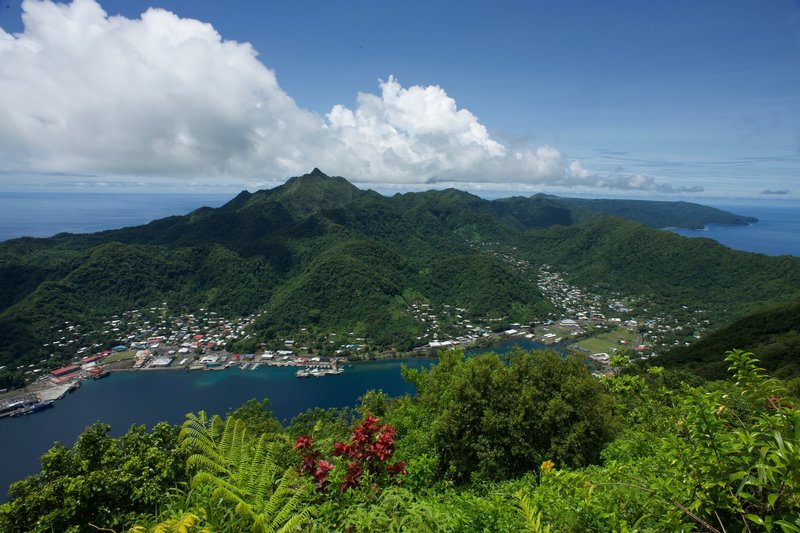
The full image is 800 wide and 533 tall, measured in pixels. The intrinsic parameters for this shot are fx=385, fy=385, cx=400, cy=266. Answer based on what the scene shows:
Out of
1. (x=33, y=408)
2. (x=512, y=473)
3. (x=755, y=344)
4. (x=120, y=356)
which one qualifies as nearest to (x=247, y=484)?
(x=512, y=473)

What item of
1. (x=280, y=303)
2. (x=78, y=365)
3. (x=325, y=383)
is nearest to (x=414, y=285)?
(x=280, y=303)

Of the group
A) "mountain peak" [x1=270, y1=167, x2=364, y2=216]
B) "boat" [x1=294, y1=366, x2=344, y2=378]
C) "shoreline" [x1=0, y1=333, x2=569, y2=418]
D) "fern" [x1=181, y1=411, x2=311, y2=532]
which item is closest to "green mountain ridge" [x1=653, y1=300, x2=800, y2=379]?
"shoreline" [x1=0, y1=333, x2=569, y2=418]

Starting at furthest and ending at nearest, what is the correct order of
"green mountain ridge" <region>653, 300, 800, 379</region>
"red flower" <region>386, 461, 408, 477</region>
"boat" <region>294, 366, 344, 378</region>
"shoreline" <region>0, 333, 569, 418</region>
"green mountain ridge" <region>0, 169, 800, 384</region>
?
"green mountain ridge" <region>0, 169, 800, 384</region>, "boat" <region>294, 366, 344, 378</region>, "shoreline" <region>0, 333, 569, 418</region>, "green mountain ridge" <region>653, 300, 800, 379</region>, "red flower" <region>386, 461, 408, 477</region>

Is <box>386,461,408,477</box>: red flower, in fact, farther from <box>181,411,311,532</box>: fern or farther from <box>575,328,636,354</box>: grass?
<box>575,328,636,354</box>: grass

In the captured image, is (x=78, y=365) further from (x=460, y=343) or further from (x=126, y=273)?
(x=460, y=343)

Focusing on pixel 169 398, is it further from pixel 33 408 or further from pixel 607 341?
pixel 607 341

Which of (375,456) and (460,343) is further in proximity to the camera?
(460,343)
